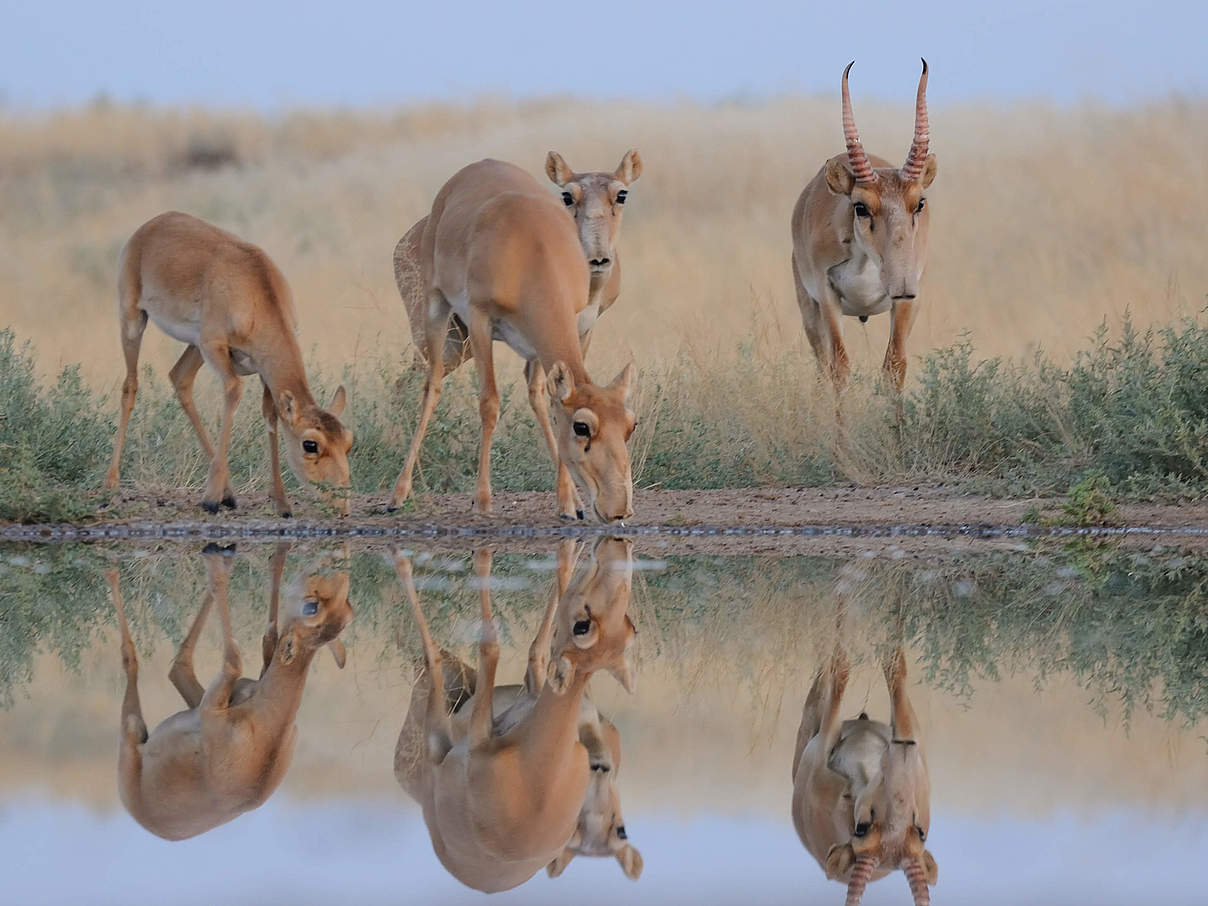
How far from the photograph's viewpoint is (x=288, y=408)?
12375 millimetres

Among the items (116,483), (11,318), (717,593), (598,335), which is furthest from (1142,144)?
(717,593)

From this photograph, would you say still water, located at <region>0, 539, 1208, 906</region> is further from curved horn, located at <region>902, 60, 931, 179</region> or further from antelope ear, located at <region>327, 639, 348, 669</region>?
curved horn, located at <region>902, 60, 931, 179</region>

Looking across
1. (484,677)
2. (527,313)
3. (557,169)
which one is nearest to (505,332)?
(527,313)

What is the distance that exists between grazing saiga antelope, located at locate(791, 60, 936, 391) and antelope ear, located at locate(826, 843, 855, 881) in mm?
10235

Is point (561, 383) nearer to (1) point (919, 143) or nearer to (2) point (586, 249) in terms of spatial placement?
(2) point (586, 249)

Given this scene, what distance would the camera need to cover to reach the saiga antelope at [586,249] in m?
13.8

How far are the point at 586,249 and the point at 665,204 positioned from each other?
20.2 meters

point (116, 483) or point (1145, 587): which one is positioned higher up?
point (116, 483)

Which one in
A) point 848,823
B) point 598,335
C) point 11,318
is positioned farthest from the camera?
point 11,318

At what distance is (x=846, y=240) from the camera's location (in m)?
15.3

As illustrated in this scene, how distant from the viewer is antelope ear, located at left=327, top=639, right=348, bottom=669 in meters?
7.36

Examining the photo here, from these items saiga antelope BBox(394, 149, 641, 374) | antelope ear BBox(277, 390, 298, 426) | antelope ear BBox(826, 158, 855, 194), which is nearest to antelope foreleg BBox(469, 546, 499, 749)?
antelope ear BBox(277, 390, 298, 426)

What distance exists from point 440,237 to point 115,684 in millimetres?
5751

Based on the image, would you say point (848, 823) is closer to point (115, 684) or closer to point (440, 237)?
point (115, 684)
